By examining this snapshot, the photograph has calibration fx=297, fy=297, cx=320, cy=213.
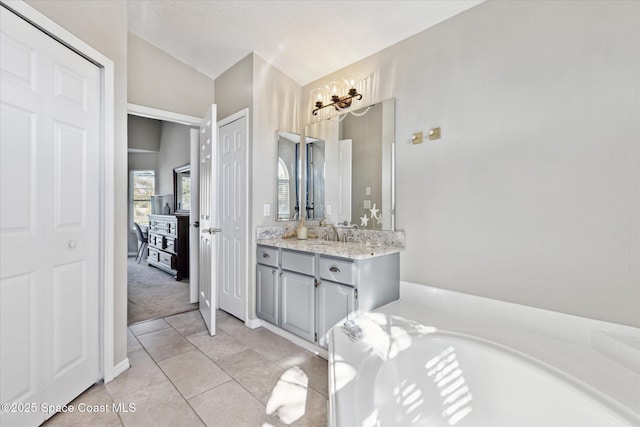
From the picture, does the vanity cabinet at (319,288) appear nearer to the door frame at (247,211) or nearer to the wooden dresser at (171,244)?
the door frame at (247,211)

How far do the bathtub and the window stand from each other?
6.97 metres

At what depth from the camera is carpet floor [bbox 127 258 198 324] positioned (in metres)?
3.39

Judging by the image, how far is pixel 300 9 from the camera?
7.59 ft

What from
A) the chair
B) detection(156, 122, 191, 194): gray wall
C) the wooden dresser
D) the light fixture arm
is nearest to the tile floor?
the wooden dresser

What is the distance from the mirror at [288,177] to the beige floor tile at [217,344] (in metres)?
1.25

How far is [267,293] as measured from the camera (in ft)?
9.30

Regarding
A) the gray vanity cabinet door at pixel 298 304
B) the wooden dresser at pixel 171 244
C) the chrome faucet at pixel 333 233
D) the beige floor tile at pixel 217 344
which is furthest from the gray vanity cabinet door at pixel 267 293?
the wooden dresser at pixel 171 244

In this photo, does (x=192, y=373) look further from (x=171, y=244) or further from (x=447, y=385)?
(x=171, y=244)

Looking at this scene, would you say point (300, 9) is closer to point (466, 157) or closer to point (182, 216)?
point (466, 157)

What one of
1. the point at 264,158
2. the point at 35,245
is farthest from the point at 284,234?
the point at 35,245

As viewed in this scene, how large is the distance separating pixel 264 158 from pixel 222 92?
1.09m

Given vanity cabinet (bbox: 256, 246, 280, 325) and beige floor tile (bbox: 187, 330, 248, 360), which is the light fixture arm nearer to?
vanity cabinet (bbox: 256, 246, 280, 325)

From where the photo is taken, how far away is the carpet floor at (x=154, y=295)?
3.39 metres

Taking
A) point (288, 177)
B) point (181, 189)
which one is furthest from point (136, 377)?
point (181, 189)
